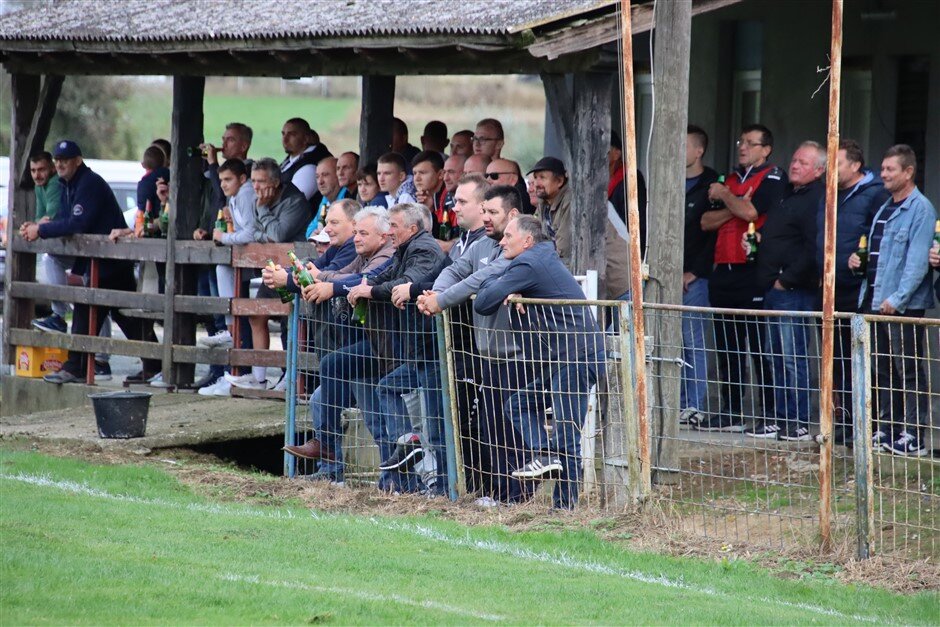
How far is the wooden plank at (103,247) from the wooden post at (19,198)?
427mm

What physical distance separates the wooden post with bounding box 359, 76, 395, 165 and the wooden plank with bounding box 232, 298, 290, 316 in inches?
66.3

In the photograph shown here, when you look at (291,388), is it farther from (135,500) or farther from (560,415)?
(560,415)

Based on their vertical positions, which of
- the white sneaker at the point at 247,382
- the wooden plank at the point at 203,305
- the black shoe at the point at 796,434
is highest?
the wooden plank at the point at 203,305

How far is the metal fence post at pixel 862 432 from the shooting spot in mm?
7211

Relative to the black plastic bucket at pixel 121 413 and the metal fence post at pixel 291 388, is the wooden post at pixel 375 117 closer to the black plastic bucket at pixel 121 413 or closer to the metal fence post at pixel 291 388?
the metal fence post at pixel 291 388

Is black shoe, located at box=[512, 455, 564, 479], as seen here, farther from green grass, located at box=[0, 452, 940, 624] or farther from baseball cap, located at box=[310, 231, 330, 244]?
baseball cap, located at box=[310, 231, 330, 244]

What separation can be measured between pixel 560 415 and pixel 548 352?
14.9 inches

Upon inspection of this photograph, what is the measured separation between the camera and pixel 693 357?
28.6 ft

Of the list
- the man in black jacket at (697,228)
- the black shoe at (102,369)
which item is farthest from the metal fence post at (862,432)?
the black shoe at (102,369)

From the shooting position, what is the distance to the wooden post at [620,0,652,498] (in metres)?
7.97


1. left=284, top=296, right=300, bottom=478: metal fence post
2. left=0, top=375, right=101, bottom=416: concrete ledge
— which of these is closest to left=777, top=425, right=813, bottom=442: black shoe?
left=284, top=296, right=300, bottom=478: metal fence post

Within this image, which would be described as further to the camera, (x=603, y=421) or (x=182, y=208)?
(x=182, y=208)

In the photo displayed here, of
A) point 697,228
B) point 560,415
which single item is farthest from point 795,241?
point 560,415

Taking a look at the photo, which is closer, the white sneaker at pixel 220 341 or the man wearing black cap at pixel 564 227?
the man wearing black cap at pixel 564 227
